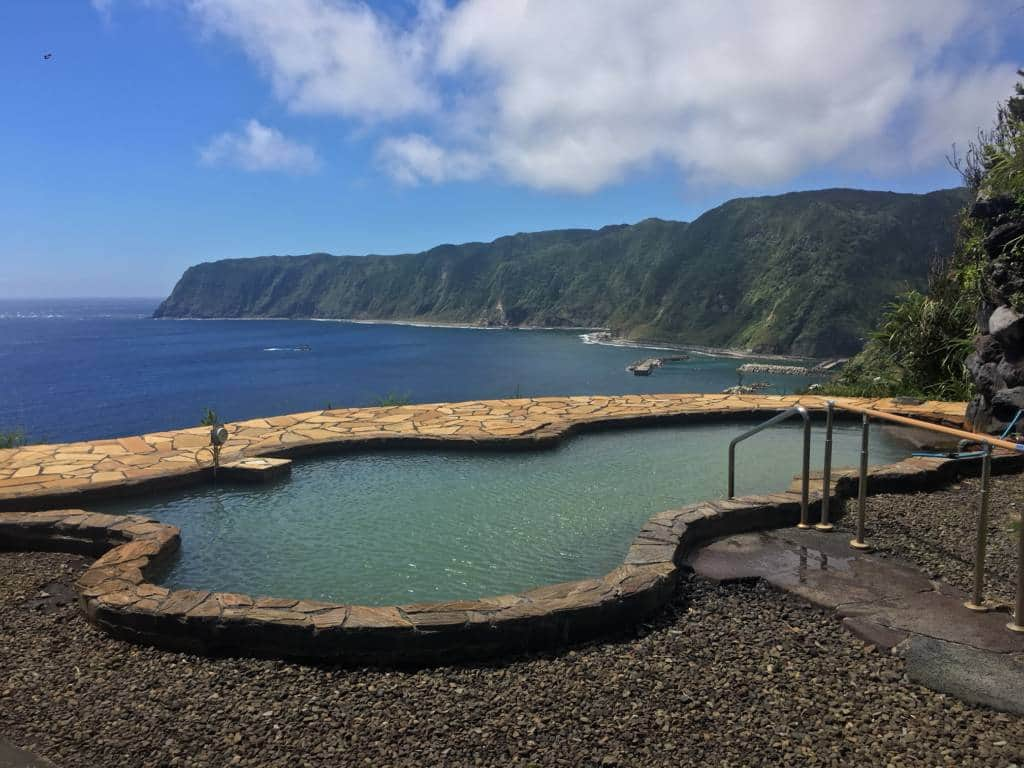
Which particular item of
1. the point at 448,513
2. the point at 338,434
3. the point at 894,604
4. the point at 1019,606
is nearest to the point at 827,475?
the point at 894,604

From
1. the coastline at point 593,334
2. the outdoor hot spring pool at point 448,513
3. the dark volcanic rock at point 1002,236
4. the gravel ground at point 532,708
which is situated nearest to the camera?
the gravel ground at point 532,708

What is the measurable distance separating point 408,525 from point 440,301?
409 ft

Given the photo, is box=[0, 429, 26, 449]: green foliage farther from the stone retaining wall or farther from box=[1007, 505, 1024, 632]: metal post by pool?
box=[1007, 505, 1024, 632]: metal post by pool

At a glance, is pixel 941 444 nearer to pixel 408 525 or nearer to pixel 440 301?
pixel 408 525

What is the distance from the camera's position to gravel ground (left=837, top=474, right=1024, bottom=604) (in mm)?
3818

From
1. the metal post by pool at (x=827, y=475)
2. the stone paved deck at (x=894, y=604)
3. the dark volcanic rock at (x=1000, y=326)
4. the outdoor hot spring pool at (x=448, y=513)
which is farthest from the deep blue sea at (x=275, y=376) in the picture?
the dark volcanic rock at (x=1000, y=326)

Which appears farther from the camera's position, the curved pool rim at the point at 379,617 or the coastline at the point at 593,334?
the coastline at the point at 593,334

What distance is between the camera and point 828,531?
4.66 meters

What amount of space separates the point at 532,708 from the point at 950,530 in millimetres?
3607

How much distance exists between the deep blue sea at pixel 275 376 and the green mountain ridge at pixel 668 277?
439 inches

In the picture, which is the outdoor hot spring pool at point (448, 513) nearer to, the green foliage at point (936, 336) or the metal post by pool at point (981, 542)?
the metal post by pool at point (981, 542)

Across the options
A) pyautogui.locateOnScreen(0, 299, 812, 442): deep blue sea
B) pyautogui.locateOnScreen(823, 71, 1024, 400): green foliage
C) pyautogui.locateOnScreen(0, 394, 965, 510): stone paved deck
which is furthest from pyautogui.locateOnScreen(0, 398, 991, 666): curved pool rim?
pyautogui.locateOnScreen(0, 299, 812, 442): deep blue sea

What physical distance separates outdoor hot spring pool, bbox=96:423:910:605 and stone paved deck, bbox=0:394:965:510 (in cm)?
25

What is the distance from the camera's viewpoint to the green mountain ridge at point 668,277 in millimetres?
64750
